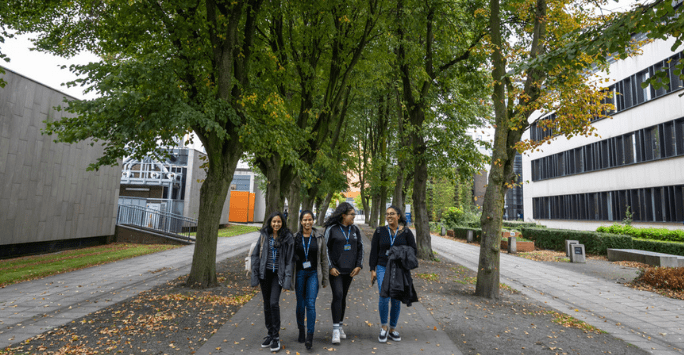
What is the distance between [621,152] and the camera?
23828 mm

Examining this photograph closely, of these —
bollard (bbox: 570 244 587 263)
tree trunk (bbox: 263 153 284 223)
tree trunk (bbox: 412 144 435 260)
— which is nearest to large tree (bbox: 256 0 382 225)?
tree trunk (bbox: 263 153 284 223)

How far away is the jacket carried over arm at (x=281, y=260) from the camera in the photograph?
4695mm

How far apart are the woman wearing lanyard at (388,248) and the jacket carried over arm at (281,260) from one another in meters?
1.13

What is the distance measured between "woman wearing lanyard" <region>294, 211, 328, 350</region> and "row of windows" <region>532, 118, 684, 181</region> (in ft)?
74.1

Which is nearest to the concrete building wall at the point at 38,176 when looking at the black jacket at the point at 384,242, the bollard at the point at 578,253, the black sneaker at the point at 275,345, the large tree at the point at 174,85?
the large tree at the point at 174,85

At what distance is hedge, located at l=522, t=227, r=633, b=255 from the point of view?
16.4 metres

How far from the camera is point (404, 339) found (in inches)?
203

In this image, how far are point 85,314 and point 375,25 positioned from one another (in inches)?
425

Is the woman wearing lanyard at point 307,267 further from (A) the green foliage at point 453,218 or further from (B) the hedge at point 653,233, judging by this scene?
(A) the green foliage at point 453,218

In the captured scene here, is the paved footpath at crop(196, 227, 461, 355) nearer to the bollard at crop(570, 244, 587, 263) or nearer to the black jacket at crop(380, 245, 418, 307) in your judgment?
the black jacket at crop(380, 245, 418, 307)

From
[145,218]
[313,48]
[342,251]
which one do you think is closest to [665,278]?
[342,251]

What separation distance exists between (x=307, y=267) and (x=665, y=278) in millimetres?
9710

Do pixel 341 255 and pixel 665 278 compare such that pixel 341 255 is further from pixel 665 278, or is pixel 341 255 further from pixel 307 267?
pixel 665 278

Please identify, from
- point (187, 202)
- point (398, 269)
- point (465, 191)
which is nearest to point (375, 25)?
point (398, 269)
